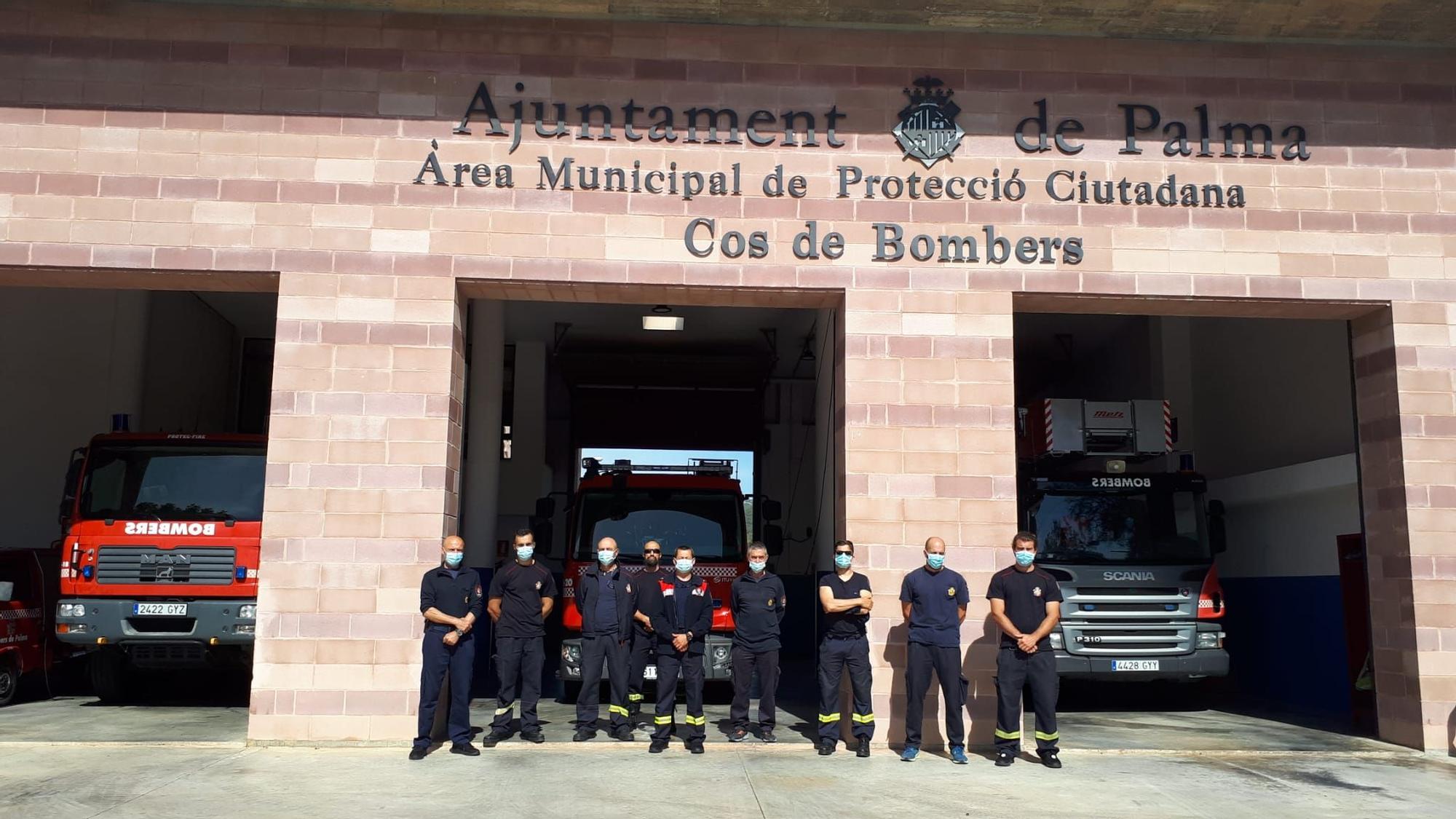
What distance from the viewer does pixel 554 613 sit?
14227mm

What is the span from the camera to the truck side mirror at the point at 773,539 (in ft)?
38.1

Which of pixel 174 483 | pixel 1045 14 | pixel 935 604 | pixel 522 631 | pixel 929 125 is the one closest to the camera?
pixel 935 604

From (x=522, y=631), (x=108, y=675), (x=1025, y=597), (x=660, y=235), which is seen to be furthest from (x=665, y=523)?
(x=108, y=675)

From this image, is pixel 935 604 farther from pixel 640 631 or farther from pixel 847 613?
pixel 640 631

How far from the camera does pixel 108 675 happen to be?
11.6 meters

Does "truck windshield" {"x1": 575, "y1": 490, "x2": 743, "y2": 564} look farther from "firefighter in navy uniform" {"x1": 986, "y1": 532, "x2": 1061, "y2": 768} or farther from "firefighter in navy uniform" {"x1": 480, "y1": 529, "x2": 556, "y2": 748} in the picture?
"firefighter in navy uniform" {"x1": 986, "y1": 532, "x2": 1061, "y2": 768}

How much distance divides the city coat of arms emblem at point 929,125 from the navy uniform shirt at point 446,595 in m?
5.11

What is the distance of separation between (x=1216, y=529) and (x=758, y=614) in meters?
5.89

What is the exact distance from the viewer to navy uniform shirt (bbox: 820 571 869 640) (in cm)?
882

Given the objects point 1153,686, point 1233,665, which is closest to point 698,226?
point 1153,686

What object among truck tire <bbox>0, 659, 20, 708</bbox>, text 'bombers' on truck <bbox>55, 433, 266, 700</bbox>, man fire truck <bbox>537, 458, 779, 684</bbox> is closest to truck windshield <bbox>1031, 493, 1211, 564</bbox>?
man fire truck <bbox>537, 458, 779, 684</bbox>

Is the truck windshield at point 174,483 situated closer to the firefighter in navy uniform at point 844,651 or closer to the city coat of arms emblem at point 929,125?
the firefighter in navy uniform at point 844,651

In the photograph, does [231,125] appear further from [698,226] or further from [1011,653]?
[1011,653]

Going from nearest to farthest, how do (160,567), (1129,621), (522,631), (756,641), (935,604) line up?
(935,604)
(522,631)
(756,641)
(160,567)
(1129,621)
